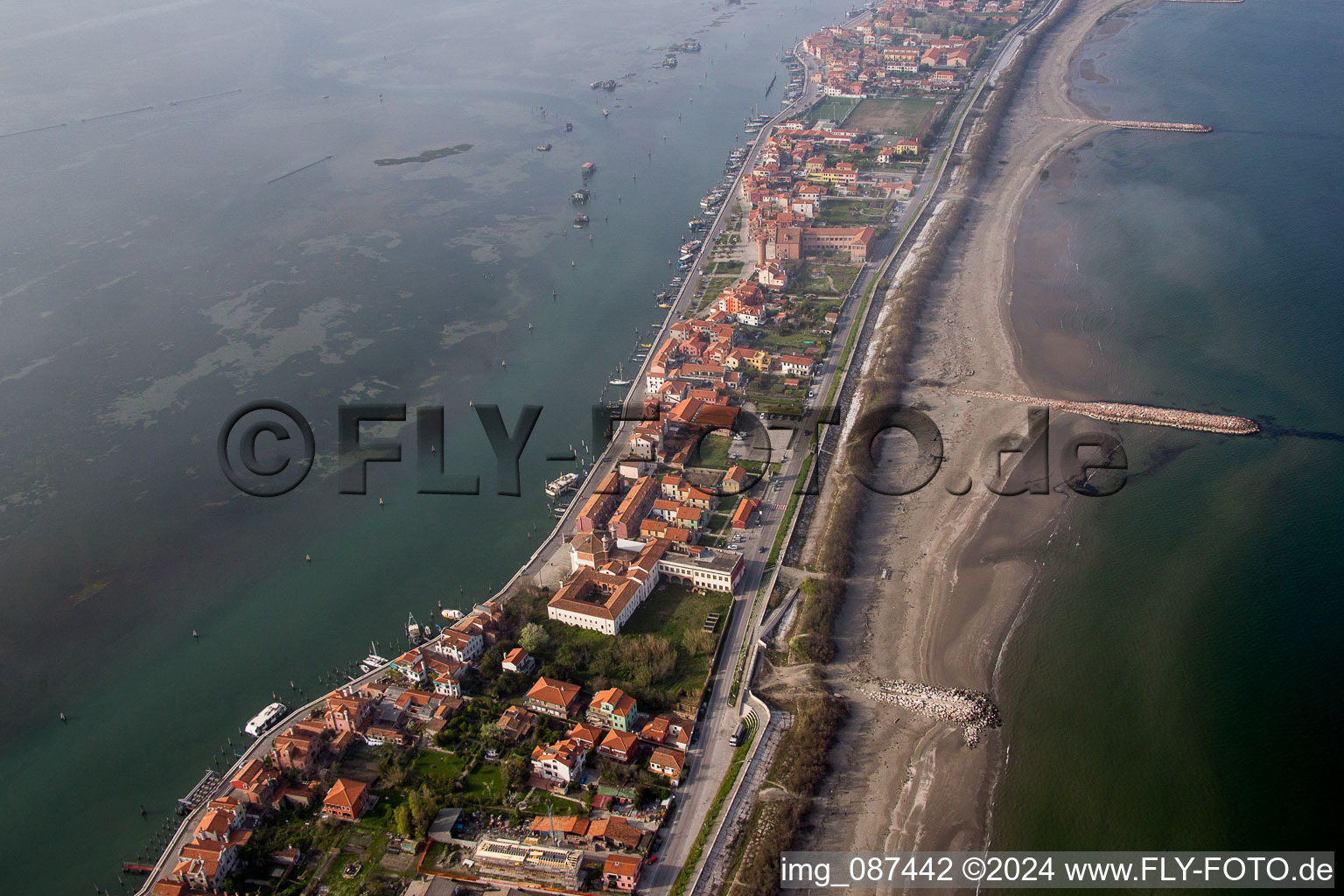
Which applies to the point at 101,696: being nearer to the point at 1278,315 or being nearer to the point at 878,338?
the point at 878,338

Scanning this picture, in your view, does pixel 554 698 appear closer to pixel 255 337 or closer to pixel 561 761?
pixel 561 761

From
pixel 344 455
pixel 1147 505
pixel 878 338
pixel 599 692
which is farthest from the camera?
pixel 878 338

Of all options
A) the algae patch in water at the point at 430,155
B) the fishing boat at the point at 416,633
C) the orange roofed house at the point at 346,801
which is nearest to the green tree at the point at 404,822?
the orange roofed house at the point at 346,801

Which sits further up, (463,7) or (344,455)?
(463,7)

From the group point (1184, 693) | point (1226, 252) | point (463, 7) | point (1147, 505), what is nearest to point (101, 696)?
point (1184, 693)

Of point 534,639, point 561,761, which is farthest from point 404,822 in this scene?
point 534,639

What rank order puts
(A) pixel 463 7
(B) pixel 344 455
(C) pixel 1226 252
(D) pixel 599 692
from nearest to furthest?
(D) pixel 599 692 < (B) pixel 344 455 < (C) pixel 1226 252 < (A) pixel 463 7
